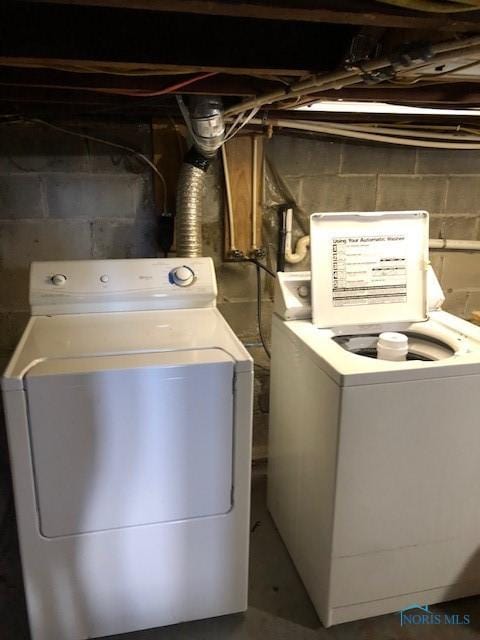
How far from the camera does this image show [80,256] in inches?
86.1

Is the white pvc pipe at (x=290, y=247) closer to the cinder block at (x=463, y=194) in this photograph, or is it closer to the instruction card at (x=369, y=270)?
the instruction card at (x=369, y=270)

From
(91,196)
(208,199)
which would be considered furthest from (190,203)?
(91,196)

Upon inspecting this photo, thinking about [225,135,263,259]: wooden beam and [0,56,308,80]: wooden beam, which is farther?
[225,135,263,259]: wooden beam

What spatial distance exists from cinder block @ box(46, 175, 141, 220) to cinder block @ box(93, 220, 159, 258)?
4cm

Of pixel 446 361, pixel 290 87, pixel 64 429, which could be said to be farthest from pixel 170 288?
pixel 446 361

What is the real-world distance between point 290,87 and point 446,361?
89 centimetres

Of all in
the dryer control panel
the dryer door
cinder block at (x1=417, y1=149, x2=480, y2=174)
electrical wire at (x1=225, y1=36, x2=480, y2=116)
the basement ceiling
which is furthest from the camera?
cinder block at (x1=417, y1=149, x2=480, y2=174)

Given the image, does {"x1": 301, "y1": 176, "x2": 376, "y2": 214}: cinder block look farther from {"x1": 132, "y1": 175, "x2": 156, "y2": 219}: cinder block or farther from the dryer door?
the dryer door

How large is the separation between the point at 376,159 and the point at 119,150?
3.63ft

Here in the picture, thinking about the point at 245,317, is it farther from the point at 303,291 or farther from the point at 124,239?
the point at 124,239

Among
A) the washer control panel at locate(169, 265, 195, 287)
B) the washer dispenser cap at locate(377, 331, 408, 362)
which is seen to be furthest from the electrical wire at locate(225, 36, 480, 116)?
the washer dispenser cap at locate(377, 331, 408, 362)

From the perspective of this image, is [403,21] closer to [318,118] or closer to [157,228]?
[318,118]

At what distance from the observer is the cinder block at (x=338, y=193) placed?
2316 millimetres

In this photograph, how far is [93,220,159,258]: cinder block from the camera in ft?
7.16
